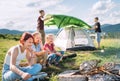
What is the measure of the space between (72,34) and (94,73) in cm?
840

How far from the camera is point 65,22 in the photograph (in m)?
14.8

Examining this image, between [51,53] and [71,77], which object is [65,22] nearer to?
[51,53]

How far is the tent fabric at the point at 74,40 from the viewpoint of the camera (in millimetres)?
14477

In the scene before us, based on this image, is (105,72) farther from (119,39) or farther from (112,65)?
(119,39)

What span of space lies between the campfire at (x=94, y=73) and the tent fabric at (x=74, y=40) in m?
7.19

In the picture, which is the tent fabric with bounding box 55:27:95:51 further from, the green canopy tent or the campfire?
the campfire

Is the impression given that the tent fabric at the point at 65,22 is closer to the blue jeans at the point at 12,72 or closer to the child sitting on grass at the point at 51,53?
the child sitting on grass at the point at 51,53

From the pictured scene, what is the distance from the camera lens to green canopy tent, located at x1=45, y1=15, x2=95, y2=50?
14445mm

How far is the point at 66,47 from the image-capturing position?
14359 mm

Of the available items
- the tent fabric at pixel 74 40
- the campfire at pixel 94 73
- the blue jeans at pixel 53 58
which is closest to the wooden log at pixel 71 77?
the campfire at pixel 94 73

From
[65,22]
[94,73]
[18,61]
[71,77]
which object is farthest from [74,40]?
[18,61]

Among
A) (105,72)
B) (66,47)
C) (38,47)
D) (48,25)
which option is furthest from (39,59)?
(48,25)

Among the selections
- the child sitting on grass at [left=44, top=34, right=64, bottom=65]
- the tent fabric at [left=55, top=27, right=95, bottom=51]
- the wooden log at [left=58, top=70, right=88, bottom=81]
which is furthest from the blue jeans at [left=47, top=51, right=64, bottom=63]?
the tent fabric at [left=55, top=27, right=95, bottom=51]

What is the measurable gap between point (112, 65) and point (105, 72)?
38 centimetres
